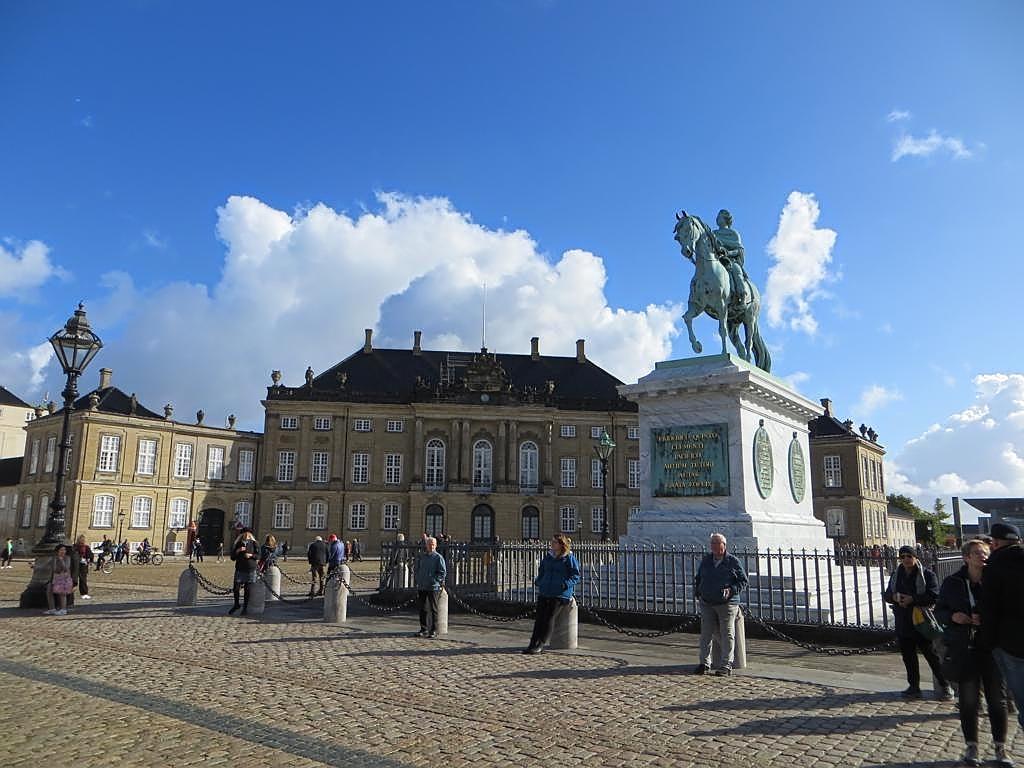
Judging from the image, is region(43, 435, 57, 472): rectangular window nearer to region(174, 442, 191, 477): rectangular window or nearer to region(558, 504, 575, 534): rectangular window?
region(174, 442, 191, 477): rectangular window

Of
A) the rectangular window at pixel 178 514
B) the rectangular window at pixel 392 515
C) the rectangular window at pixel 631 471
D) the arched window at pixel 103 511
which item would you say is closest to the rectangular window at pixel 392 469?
the rectangular window at pixel 392 515

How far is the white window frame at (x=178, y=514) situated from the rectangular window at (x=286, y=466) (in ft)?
22.7

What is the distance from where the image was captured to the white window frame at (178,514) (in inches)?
2117

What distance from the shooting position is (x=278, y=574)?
16.5 metres

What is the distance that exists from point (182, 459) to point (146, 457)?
104 inches

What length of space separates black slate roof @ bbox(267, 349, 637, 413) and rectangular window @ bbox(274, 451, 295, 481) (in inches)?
171

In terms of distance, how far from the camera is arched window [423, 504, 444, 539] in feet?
191

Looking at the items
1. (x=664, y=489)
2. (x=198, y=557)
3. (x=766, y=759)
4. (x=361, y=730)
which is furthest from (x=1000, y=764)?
(x=198, y=557)

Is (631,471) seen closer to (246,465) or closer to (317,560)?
(246,465)

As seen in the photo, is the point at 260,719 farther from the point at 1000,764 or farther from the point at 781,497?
the point at 781,497

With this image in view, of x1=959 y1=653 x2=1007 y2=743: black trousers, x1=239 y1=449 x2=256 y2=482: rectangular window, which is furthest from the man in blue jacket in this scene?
x1=239 y1=449 x2=256 y2=482: rectangular window

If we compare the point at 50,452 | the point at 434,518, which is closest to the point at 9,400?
the point at 50,452

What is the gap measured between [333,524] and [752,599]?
49.4 meters

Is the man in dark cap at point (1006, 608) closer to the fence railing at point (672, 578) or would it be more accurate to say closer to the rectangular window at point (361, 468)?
the fence railing at point (672, 578)
